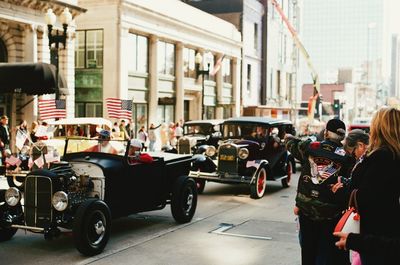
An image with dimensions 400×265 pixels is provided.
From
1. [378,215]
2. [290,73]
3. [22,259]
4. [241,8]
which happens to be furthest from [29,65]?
[290,73]

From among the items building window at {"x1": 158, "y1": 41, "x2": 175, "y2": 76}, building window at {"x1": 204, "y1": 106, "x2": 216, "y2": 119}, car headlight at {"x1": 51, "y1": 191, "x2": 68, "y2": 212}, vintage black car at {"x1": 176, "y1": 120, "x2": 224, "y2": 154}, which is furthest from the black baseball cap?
building window at {"x1": 204, "y1": 106, "x2": 216, "y2": 119}

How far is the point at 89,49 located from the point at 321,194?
90.8 feet

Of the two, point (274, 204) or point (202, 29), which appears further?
point (202, 29)

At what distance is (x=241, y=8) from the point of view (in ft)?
158

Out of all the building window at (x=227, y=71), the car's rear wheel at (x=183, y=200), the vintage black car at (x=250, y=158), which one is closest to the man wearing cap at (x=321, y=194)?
the car's rear wheel at (x=183, y=200)

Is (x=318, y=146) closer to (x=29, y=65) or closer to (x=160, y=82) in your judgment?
(x=29, y=65)

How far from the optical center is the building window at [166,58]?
35.0 meters

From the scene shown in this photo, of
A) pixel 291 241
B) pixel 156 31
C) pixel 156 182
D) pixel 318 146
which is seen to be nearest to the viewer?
pixel 318 146

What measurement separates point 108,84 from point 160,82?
521 cm

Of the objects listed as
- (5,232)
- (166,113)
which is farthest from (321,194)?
(166,113)

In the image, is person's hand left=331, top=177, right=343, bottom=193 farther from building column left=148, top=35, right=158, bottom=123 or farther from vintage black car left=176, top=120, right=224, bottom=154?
building column left=148, top=35, right=158, bottom=123

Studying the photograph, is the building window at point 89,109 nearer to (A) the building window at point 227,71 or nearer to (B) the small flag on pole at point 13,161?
(A) the building window at point 227,71

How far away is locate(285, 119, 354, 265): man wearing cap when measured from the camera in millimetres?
5094

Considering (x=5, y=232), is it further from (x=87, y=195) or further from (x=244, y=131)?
(x=244, y=131)
